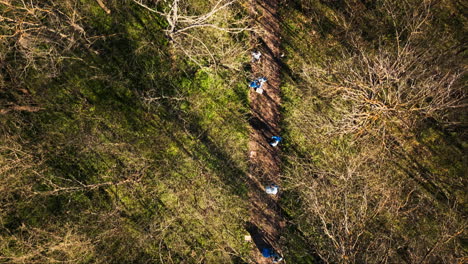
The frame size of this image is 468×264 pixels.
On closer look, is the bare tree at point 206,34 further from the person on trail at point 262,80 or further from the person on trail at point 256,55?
the person on trail at point 262,80

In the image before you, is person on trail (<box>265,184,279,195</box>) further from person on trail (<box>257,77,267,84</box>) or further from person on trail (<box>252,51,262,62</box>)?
person on trail (<box>252,51,262,62</box>)

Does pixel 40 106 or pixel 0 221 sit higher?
pixel 40 106

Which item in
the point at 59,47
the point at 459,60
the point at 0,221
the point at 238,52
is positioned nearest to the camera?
the point at 0,221

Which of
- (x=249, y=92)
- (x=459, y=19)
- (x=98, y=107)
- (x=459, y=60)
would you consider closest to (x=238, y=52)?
(x=249, y=92)

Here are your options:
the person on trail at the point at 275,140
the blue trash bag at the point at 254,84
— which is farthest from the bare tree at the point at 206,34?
the person on trail at the point at 275,140

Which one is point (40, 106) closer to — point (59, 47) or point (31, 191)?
point (59, 47)

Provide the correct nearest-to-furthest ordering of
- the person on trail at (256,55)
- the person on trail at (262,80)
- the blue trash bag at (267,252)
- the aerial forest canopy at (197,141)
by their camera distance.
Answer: the aerial forest canopy at (197,141) < the blue trash bag at (267,252) < the person on trail at (262,80) < the person on trail at (256,55)
